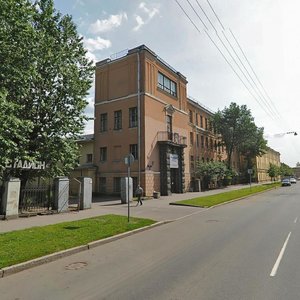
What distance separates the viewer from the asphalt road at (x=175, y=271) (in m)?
5.40

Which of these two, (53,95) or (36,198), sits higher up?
(53,95)

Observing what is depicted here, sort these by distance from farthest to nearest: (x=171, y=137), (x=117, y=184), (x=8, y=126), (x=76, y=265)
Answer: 1. (x=171, y=137)
2. (x=117, y=184)
3. (x=8, y=126)
4. (x=76, y=265)

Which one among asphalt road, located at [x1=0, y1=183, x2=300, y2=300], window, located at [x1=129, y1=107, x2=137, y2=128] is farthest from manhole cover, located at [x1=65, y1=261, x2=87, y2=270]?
window, located at [x1=129, y1=107, x2=137, y2=128]

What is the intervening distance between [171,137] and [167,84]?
6.42 meters

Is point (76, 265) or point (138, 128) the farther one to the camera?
point (138, 128)

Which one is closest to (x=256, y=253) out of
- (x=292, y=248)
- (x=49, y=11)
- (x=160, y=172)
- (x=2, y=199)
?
(x=292, y=248)

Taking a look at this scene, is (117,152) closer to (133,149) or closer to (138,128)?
(133,149)

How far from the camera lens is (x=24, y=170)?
20422 millimetres

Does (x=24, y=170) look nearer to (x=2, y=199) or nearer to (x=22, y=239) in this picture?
(x=2, y=199)

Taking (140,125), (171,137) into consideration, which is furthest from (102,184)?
(171,137)

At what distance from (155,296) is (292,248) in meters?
4.91

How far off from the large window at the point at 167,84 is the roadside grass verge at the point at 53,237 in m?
25.2

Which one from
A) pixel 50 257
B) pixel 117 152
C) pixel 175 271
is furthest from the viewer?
pixel 117 152

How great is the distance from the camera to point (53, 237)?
1013 centimetres
